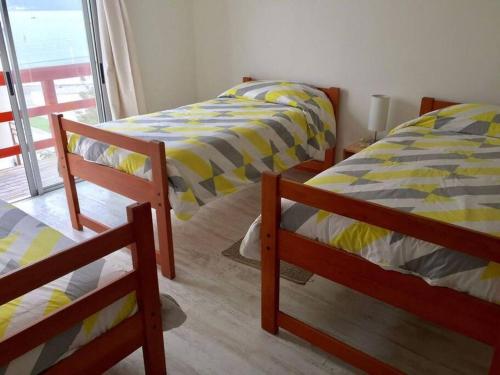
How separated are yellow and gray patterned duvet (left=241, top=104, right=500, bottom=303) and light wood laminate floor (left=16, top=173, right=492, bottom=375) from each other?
1.26 ft

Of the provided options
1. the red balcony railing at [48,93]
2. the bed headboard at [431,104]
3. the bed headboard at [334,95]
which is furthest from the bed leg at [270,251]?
the red balcony railing at [48,93]

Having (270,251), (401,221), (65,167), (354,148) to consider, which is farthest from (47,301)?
(354,148)

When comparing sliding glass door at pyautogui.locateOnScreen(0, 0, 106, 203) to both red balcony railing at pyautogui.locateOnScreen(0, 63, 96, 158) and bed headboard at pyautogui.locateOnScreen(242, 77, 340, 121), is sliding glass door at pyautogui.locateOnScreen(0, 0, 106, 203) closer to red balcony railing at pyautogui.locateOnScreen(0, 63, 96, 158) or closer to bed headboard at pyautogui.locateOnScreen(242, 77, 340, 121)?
red balcony railing at pyautogui.locateOnScreen(0, 63, 96, 158)

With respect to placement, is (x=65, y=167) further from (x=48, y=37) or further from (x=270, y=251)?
(x=270, y=251)

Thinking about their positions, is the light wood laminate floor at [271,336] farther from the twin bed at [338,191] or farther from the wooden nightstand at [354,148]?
the wooden nightstand at [354,148]

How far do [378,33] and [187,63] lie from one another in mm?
2019

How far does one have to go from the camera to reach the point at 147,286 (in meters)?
1.32

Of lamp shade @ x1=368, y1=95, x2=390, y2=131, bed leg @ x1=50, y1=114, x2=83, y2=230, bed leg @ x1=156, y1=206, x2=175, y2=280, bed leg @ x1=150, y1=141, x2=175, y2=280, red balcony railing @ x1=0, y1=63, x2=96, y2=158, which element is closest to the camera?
bed leg @ x1=150, y1=141, x2=175, y2=280

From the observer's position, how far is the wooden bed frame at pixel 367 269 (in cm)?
121

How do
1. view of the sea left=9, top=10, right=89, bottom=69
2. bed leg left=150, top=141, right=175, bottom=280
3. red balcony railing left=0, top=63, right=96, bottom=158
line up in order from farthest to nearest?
1. red balcony railing left=0, top=63, right=96, bottom=158
2. view of the sea left=9, top=10, right=89, bottom=69
3. bed leg left=150, top=141, right=175, bottom=280

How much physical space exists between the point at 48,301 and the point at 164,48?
3.31 meters

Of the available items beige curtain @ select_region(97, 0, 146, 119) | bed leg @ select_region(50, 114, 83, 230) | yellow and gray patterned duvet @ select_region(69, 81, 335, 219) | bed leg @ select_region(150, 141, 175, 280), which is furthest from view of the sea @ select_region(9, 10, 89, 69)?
bed leg @ select_region(150, 141, 175, 280)

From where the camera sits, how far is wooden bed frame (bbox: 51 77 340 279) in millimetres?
2045

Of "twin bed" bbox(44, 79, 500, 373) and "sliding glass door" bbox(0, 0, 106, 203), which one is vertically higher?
"sliding glass door" bbox(0, 0, 106, 203)
